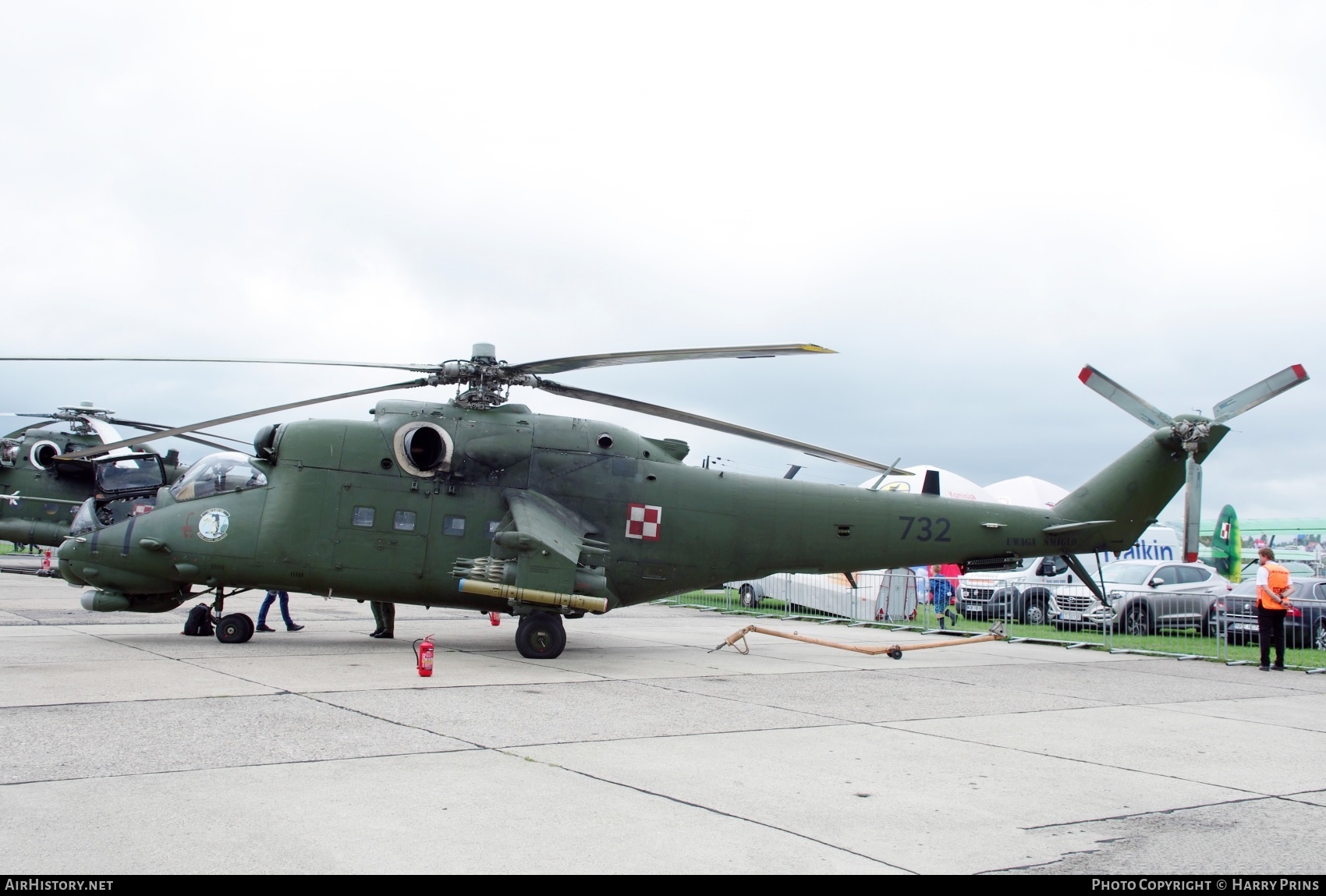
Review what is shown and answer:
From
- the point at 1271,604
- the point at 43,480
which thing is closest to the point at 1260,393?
the point at 1271,604

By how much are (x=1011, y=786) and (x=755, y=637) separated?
35.9ft

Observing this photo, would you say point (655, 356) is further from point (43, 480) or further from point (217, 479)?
point (43, 480)

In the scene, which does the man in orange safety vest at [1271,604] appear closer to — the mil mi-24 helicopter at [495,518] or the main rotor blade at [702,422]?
the mil mi-24 helicopter at [495,518]

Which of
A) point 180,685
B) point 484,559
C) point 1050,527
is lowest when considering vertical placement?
point 180,685

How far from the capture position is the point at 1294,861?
15.2 feet

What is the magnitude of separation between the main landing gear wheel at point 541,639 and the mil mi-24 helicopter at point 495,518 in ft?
0.09

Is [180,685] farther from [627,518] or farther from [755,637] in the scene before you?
[755,637]

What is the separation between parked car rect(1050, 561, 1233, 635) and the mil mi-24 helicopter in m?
6.06

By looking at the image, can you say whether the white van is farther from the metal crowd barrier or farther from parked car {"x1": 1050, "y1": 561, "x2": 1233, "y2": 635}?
parked car {"x1": 1050, "y1": 561, "x2": 1233, "y2": 635}

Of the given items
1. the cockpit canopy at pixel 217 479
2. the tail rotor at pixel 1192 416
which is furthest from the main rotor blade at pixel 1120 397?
the cockpit canopy at pixel 217 479

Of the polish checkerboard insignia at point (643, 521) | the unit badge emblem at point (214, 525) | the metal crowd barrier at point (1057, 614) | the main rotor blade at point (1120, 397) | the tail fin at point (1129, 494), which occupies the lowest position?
the metal crowd barrier at point (1057, 614)

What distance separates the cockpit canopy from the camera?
12.9 meters

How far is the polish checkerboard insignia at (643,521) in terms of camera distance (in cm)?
1353
